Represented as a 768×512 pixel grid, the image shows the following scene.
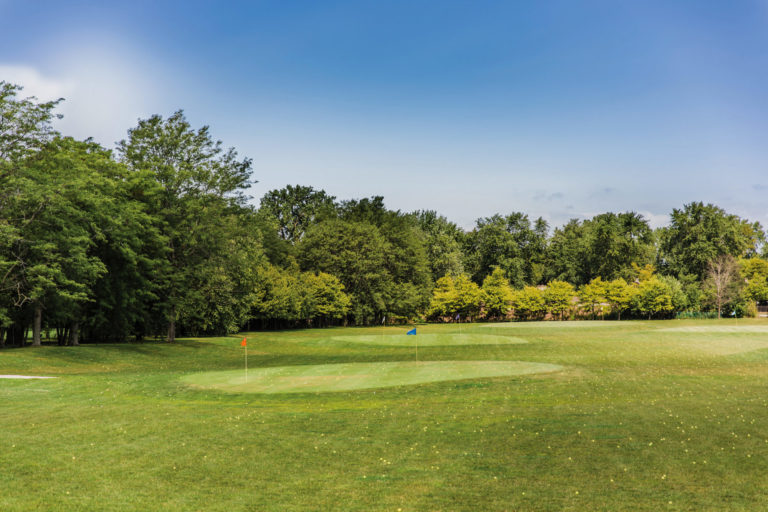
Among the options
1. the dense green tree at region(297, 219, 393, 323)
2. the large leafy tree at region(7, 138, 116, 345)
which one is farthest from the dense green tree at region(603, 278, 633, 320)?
the large leafy tree at region(7, 138, 116, 345)

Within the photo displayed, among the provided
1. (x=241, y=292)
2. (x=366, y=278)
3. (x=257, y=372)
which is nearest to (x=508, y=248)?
(x=366, y=278)

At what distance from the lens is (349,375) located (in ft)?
77.3

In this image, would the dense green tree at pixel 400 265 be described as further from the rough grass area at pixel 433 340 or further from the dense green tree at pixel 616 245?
the dense green tree at pixel 616 245

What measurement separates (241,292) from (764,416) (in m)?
45.3

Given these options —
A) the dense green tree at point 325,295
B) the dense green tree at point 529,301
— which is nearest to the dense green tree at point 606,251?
the dense green tree at point 529,301

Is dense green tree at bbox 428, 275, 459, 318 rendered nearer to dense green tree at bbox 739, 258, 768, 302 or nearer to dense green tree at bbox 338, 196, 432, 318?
dense green tree at bbox 338, 196, 432, 318

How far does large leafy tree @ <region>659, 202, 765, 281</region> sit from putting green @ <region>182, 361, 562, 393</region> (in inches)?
3509

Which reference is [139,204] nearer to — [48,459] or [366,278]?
[48,459]

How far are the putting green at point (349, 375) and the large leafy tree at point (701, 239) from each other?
292 feet

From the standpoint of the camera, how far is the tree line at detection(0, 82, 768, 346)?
3312cm

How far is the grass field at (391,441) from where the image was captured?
28.6ft

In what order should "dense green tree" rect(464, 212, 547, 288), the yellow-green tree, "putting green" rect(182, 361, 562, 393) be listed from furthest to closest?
1. "dense green tree" rect(464, 212, 547, 288)
2. the yellow-green tree
3. "putting green" rect(182, 361, 562, 393)

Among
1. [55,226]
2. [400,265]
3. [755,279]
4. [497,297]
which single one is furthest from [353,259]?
[755,279]

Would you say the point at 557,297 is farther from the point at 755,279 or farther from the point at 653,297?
the point at 755,279
